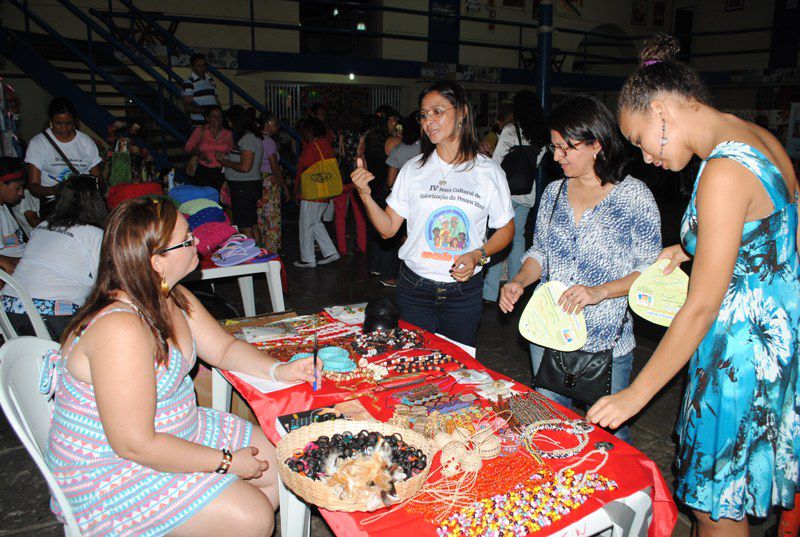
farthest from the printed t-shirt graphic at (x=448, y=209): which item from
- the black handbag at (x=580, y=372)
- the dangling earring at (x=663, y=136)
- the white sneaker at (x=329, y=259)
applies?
the white sneaker at (x=329, y=259)

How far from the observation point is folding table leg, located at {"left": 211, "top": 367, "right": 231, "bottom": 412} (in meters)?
Answer: 2.69

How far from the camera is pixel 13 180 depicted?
13.6ft

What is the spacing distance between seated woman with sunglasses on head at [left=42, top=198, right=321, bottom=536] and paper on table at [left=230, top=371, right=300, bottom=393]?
0.24 meters

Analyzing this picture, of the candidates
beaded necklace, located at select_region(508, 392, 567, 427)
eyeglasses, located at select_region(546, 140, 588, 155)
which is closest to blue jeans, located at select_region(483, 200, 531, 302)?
eyeglasses, located at select_region(546, 140, 588, 155)

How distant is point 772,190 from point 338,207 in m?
6.58

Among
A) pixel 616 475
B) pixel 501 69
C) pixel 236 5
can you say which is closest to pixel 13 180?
pixel 616 475

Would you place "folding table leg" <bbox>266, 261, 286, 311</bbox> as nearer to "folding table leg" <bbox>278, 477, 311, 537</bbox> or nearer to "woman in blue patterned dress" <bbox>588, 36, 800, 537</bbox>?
"folding table leg" <bbox>278, 477, 311, 537</bbox>

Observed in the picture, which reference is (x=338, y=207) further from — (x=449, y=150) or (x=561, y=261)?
(x=561, y=261)

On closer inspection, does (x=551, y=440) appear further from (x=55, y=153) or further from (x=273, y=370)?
(x=55, y=153)

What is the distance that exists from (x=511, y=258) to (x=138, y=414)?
4490mm

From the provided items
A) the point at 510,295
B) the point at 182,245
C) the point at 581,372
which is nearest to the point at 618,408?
the point at 581,372

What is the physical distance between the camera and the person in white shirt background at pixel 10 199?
13.4 feet

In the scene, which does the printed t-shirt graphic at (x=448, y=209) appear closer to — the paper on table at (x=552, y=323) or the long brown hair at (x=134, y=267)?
the paper on table at (x=552, y=323)

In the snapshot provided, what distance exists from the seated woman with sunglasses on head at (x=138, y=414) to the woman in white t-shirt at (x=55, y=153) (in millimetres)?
4031
